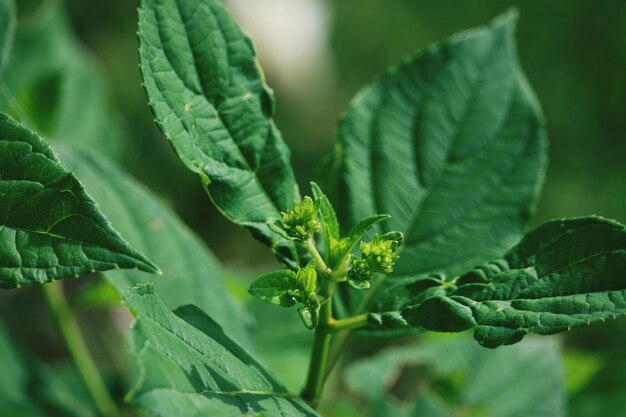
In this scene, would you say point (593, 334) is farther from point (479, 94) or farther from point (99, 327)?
point (479, 94)

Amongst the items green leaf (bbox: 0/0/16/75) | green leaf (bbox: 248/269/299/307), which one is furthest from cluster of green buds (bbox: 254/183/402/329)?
green leaf (bbox: 0/0/16/75)

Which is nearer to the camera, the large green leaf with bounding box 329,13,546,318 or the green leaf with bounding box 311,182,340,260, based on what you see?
the green leaf with bounding box 311,182,340,260

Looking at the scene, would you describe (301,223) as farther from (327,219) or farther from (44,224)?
(44,224)

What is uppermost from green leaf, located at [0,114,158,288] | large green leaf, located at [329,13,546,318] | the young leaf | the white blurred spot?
the white blurred spot

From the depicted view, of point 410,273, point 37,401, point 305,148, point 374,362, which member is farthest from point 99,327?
point 305,148

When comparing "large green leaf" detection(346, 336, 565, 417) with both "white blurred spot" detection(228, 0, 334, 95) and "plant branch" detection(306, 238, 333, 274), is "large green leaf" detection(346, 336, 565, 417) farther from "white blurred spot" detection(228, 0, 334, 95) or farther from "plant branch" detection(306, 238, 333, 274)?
"white blurred spot" detection(228, 0, 334, 95)

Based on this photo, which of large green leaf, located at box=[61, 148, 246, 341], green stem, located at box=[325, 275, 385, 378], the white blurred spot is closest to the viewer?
green stem, located at box=[325, 275, 385, 378]

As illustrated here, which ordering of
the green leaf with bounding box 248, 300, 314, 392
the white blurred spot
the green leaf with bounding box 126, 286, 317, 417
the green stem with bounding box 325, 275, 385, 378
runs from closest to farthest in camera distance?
1. the green leaf with bounding box 126, 286, 317, 417
2. the green stem with bounding box 325, 275, 385, 378
3. the green leaf with bounding box 248, 300, 314, 392
4. the white blurred spot

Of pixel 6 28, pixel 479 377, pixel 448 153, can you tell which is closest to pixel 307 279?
pixel 448 153
